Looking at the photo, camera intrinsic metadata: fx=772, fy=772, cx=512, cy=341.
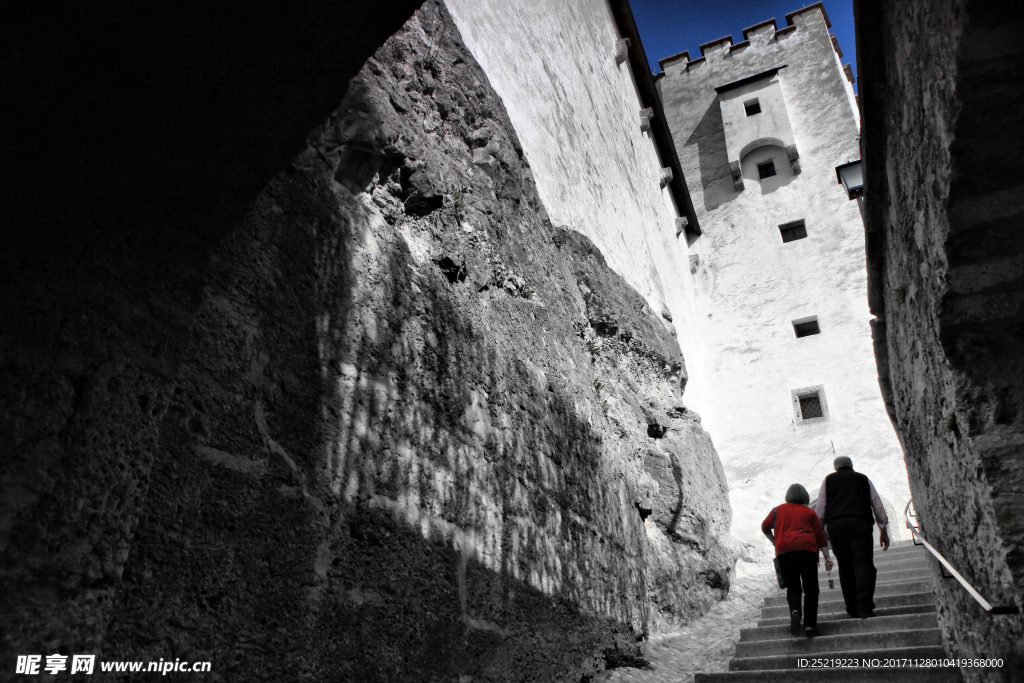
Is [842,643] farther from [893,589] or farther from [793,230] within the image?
[793,230]

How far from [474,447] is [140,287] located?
1806 mm

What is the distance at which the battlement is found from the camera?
16.6 metres

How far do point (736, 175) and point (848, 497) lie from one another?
1156 centimetres

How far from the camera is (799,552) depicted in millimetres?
4379

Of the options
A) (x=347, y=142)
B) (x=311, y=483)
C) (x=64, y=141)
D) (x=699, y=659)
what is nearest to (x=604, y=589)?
(x=699, y=659)

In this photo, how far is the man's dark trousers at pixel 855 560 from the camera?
4.32 metres

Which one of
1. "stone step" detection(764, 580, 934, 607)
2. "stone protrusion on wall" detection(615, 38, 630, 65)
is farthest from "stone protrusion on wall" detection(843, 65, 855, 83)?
"stone step" detection(764, 580, 934, 607)

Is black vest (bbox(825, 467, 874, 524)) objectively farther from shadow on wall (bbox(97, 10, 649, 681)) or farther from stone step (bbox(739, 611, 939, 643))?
shadow on wall (bbox(97, 10, 649, 681))

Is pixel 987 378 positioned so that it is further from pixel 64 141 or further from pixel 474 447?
pixel 64 141

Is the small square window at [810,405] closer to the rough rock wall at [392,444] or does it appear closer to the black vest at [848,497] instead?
the rough rock wall at [392,444]

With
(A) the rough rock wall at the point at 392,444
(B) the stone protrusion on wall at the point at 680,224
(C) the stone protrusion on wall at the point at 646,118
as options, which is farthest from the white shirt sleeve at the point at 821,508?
(B) the stone protrusion on wall at the point at 680,224

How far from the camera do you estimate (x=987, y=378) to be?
2088 millimetres

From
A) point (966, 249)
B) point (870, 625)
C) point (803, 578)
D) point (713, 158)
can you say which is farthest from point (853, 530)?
point (713, 158)

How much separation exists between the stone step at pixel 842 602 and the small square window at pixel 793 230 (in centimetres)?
931
